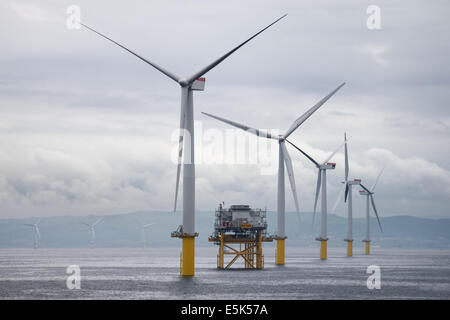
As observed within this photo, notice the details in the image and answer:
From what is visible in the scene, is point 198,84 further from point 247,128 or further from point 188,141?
point 247,128

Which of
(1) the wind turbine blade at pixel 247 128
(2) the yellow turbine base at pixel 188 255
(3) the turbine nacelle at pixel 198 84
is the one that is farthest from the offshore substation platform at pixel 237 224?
(3) the turbine nacelle at pixel 198 84

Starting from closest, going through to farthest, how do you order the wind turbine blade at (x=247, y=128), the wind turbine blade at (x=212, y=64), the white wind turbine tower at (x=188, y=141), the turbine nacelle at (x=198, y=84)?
1. the wind turbine blade at (x=212, y=64)
2. the white wind turbine tower at (x=188, y=141)
3. the turbine nacelle at (x=198, y=84)
4. the wind turbine blade at (x=247, y=128)

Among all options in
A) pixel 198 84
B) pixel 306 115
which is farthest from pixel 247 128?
pixel 198 84

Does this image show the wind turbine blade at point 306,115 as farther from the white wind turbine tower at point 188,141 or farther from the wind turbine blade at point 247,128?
the white wind turbine tower at point 188,141

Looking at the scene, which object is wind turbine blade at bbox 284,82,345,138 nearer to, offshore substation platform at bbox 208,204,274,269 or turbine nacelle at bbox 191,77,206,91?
offshore substation platform at bbox 208,204,274,269

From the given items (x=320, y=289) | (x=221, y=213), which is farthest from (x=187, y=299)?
(x=221, y=213)

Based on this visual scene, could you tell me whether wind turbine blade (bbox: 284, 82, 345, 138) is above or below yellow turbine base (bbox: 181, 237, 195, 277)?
above

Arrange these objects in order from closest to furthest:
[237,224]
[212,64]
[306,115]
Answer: [212,64], [237,224], [306,115]

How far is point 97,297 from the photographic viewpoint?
311 feet

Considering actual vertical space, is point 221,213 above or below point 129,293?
above

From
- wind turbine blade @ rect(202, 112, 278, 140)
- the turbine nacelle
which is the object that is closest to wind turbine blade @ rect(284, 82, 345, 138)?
wind turbine blade @ rect(202, 112, 278, 140)

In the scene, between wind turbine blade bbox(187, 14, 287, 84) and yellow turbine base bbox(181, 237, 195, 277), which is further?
yellow turbine base bbox(181, 237, 195, 277)
